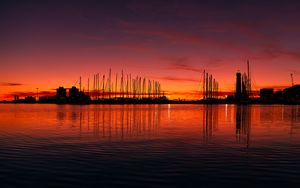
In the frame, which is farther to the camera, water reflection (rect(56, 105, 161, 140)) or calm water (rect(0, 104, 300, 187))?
water reflection (rect(56, 105, 161, 140))

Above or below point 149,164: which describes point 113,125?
below

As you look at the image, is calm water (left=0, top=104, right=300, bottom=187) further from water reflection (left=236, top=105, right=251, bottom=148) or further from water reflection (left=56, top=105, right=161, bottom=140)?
water reflection (left=56, top=105, right=161, bottom=140)

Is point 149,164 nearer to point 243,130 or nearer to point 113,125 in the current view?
point 243,130

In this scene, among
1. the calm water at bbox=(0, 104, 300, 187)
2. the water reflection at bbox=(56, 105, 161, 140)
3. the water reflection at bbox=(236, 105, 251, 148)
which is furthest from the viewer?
the water reflection at bbox=(56, 105, 161, 140)

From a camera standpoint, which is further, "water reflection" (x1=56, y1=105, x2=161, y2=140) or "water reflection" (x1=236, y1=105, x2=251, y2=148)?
"water reflection" (x1=56, y1=105, x2=161, y2=140)

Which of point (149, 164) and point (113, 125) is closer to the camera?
point (149, 164)

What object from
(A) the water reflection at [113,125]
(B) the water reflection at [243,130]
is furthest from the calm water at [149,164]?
(A) the water reflection at [113,125]

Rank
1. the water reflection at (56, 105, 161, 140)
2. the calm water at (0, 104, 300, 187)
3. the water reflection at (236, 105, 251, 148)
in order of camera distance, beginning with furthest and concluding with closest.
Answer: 1. the water reflection at (56, 105, 161, 140)
2. the water reflection at (236, 105, 251, 148)
3. the calm water at (0, 104, 300, 187)

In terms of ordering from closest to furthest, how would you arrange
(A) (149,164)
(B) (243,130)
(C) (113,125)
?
(A) (149,164) → (B) (243,130) → (C) (113,125)

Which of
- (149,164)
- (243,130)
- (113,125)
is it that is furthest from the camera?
(113,125)

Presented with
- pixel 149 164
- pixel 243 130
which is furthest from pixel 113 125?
pixel 149 164

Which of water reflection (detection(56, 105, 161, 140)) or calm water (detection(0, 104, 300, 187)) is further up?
calm water (detection(0, 104, 300, 187))

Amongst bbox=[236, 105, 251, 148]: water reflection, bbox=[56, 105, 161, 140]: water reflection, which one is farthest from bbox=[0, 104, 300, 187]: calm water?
bbox=[56, 105, 161, 140]: water reflection

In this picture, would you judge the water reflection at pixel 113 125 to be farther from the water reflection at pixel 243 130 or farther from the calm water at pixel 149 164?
the water reflection at pixel 243 130
